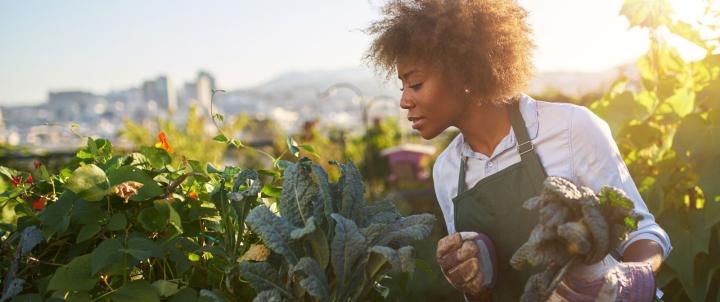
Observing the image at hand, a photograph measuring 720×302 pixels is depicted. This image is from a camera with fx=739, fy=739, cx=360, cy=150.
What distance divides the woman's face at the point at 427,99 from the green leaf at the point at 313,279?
2.58ft

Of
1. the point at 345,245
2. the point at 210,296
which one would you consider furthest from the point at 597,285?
the point at 210,296

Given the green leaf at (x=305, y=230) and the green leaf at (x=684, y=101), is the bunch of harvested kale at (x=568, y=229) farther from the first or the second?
the green leaf at (x=684, y=101)

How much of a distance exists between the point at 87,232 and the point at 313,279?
0.50m

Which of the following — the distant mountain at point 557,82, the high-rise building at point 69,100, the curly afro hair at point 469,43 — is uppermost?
the curly afro hair at point 469,43

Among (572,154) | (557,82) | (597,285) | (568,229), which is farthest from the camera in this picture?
(557,82)

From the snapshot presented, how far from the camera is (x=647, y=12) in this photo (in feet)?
9.29

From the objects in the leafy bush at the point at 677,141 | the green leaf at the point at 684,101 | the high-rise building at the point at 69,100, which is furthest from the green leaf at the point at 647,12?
the high-rise building at the point at 69,100

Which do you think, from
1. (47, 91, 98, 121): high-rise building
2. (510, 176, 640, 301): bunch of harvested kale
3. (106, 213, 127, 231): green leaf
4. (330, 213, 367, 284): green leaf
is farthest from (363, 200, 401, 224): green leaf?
(47, 91, 98, 121): high-rise building

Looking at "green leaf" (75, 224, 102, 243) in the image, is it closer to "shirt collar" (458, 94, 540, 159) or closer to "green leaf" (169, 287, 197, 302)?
"green leaf" (169, 287, 197, 302)

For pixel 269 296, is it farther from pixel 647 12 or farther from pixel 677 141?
pixel 647 12

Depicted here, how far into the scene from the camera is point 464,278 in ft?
4.68

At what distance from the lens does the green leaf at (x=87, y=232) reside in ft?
4.44

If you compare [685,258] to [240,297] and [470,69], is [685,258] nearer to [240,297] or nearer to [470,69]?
[470,69]

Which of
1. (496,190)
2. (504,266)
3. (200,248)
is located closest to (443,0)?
(496,190)
